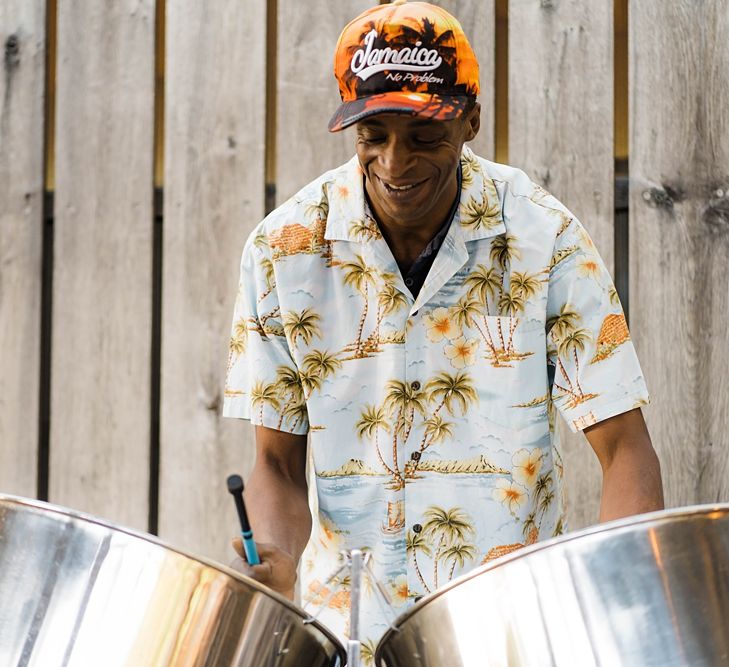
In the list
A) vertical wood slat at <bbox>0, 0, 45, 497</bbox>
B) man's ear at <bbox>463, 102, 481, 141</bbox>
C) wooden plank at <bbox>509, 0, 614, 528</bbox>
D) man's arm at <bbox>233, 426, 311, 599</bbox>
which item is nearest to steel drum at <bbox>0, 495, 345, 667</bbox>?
man's arm at <bbox>233, 426, 311, 599</bbox>

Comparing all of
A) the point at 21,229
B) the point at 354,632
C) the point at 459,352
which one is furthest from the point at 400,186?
the point at 21,229

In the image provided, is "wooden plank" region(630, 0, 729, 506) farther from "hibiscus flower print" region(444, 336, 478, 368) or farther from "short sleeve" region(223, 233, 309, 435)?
"short sleeve" region(223, 233, 309, 435)

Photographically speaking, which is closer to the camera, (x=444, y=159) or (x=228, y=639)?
(x=228, y=639)

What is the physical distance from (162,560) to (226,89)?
1275 millimetres

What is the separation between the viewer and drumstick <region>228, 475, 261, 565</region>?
3.36 feet

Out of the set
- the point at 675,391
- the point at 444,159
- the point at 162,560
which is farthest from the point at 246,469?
the point at 162,560

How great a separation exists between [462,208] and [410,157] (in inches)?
7.2

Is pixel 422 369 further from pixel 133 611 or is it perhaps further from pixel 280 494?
pixel 133 611

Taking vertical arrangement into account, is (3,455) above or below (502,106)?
below

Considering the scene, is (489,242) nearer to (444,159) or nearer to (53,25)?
(444,159)

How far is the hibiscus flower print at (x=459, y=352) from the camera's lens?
59.2 inches

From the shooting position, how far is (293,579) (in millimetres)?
1321

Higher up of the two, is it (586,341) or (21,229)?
(21,229)

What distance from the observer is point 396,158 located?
4.42ft
